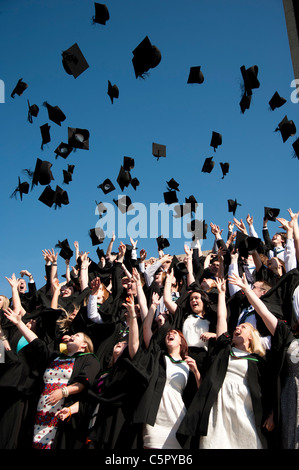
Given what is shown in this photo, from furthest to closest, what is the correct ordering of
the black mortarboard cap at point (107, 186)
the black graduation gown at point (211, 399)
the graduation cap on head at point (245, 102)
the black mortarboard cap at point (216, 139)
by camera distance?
1. the black mortarboard cap at point (107, 186)
2. the black mortarboard cap at point (216, 139)
3. the graduation cap on head at point (245, 102)
4. the black graduation gown at point (211, 399)

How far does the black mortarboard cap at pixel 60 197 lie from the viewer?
804 centimetres

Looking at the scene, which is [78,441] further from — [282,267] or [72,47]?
[72,47]

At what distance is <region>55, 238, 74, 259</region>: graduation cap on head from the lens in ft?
26.8

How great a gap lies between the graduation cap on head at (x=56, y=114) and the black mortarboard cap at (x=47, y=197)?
1.20m

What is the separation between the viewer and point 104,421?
368 cm

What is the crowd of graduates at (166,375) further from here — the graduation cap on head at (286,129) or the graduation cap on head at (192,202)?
the graduation cap on head at (192,202)

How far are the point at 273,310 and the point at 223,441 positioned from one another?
1.51 m

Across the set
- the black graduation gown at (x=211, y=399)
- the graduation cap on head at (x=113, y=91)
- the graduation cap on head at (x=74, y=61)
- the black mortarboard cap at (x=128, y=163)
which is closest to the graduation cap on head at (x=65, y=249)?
the black mortarboard cap at (x=128, y=163)

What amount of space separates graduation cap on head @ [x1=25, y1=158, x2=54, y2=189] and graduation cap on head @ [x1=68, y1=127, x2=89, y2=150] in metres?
0.58

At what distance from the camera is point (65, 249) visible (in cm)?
817

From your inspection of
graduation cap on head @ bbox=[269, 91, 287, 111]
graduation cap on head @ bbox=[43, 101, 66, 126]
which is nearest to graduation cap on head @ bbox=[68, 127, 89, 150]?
graduation cap on head @ bbox=[43, 101, 66, 126]

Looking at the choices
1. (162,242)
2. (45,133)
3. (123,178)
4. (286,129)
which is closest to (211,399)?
(286,129)

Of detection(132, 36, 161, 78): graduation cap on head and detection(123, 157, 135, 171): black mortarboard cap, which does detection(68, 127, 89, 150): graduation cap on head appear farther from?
detection(132, 36, 161, 78): graduation cap on head

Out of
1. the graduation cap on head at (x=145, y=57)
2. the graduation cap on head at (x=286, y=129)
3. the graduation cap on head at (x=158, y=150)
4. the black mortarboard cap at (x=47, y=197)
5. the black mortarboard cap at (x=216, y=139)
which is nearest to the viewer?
the graduation cap on head at (x=145, y=57)
